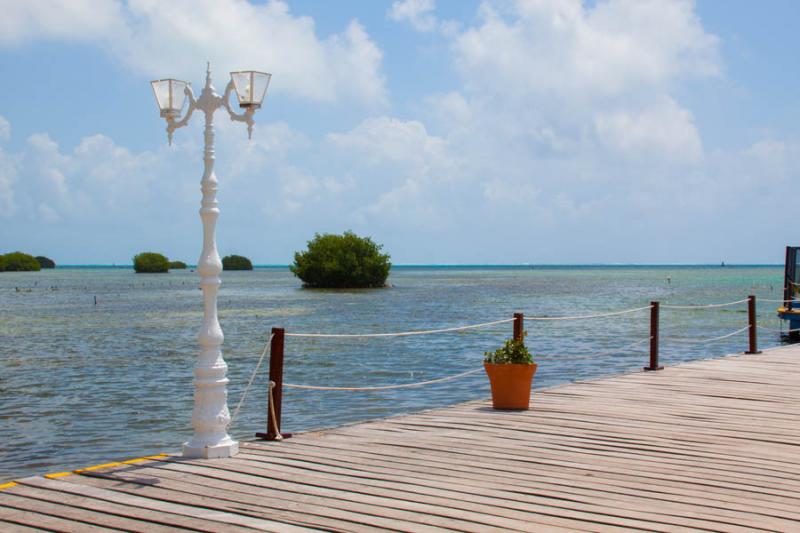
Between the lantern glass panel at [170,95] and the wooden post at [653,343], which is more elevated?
the lantern glass panel at [170,95]

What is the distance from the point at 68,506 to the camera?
6.04 meters

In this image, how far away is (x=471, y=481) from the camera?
21.9ft

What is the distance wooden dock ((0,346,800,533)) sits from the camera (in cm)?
564

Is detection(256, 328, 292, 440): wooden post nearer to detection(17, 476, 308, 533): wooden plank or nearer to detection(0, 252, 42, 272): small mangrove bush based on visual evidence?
detection(17, 476, 308, 533): wooden plank

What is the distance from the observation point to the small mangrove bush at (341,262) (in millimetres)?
82812

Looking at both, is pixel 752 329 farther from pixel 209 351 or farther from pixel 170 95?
pixel 170 95

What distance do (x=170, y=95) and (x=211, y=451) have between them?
332 cm

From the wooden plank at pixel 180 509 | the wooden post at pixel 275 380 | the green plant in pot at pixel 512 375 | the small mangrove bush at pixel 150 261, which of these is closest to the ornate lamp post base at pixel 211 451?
the wooden post at pixel 275 380

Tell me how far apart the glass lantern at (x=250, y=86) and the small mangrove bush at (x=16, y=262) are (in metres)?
199

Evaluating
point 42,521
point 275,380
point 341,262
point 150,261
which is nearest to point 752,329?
point 275,380

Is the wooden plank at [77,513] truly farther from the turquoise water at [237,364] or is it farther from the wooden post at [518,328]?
the wooden post at [518,328]

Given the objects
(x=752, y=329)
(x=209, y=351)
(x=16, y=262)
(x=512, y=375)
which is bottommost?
(x=512, y=375)

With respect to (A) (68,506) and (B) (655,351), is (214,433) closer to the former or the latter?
(A) (68,506)

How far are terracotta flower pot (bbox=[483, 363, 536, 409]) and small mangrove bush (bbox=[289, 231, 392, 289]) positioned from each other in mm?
72416
